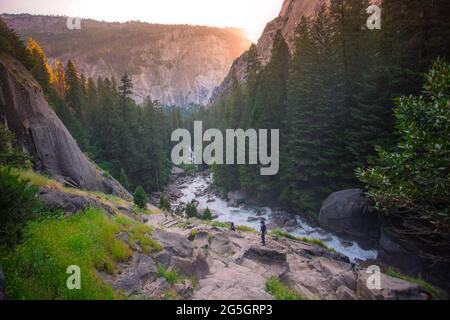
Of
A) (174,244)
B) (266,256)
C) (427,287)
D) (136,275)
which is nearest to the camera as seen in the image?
(136,275)

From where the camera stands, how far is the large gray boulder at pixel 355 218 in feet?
66.9

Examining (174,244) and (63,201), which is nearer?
(63,201)

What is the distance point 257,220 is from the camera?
3005cm

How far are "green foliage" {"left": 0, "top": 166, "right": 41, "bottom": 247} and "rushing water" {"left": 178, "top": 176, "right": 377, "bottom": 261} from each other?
68.9 feet

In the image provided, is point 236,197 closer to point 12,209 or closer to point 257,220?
point 257,220

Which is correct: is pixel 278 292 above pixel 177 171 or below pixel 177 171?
above

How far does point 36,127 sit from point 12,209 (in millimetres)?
16004

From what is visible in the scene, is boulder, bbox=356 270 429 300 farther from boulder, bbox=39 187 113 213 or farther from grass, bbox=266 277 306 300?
boulder, bbox=39 187 113 213

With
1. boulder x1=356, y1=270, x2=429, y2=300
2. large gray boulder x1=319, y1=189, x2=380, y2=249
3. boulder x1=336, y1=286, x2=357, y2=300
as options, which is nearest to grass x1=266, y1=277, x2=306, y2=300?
boulder x1=336, y1=286, x2=357, y2=300

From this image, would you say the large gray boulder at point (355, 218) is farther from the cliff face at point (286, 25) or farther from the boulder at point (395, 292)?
the cliff face at point (286, 25)

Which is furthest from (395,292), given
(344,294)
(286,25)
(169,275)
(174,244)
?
(286,25)

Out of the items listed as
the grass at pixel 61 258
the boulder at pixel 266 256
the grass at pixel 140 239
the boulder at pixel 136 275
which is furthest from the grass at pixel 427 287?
the grass at pixel 61 258

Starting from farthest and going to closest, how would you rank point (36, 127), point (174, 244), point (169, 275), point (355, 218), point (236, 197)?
point (236, 197)
point (355, 218)
point (36, 127)
point (174, 244)
point (169, 275)

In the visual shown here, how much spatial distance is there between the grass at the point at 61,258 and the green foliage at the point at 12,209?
1.37 ft
